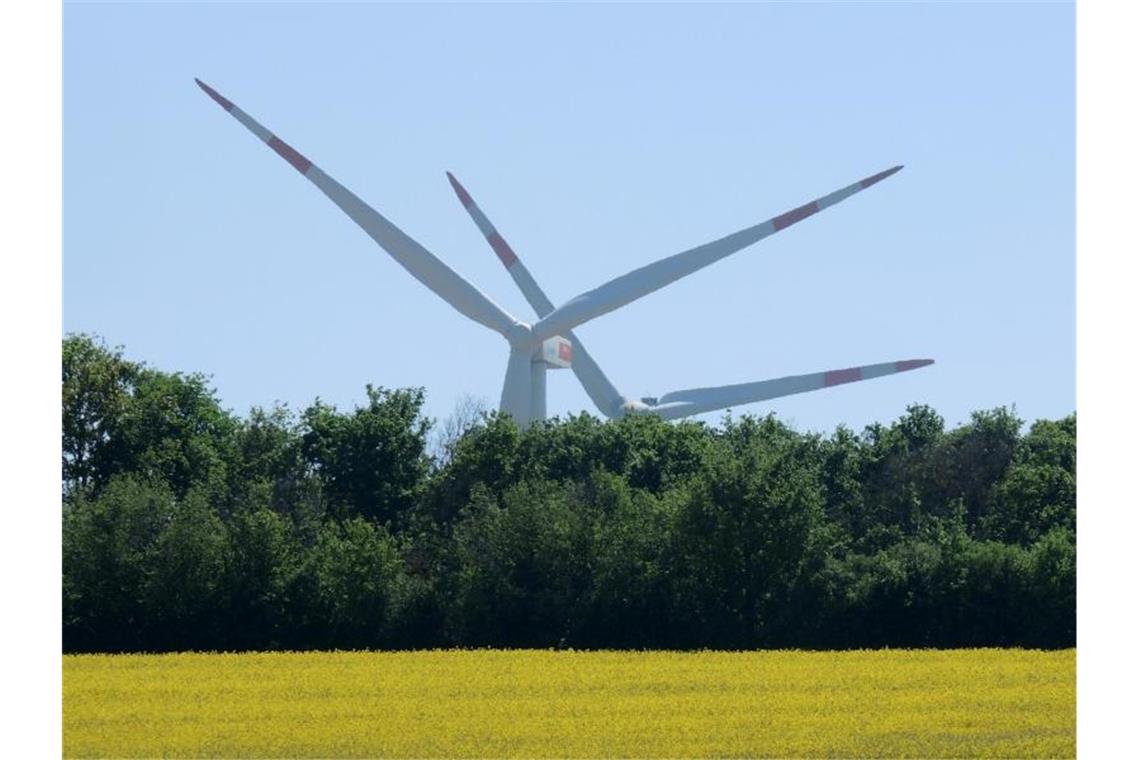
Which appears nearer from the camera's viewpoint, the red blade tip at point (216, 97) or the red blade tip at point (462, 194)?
the red blade tip at point (216, 97)

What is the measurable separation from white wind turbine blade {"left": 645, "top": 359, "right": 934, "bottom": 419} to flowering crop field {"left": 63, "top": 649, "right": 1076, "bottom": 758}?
104ft

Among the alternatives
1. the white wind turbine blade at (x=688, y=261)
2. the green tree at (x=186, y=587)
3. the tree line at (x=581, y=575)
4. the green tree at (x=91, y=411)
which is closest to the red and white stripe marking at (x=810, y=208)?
the white wind turbine blade at (x=688, y=261)

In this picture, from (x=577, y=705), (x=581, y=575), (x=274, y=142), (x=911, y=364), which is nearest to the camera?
(x=577, y=705)

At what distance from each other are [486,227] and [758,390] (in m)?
13.5

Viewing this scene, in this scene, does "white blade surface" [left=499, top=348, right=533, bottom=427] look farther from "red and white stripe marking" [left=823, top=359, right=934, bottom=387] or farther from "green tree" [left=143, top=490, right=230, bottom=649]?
"green tree" [left=143, top=490, right=230, bottom=649]

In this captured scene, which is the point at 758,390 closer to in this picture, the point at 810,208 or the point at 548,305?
the point at 548,305

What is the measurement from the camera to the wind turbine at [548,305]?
62312mm

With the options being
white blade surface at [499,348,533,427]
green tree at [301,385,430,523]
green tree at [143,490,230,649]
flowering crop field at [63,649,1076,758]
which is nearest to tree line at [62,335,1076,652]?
green tree at [143,490,230,649]

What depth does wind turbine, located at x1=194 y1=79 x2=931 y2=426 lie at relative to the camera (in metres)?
62.3

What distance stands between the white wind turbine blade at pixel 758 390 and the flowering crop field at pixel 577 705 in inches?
1246

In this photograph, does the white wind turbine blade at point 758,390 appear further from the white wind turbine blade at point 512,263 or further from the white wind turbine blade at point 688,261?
the white wind turbine blade at point 688,261

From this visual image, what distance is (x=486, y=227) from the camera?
8575 cm

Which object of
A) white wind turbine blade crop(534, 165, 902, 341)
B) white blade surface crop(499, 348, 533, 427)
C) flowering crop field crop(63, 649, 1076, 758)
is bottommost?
flowering crop field crop(63, 649, 1076, 758)

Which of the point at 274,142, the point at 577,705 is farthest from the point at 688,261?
the point at 577,705
